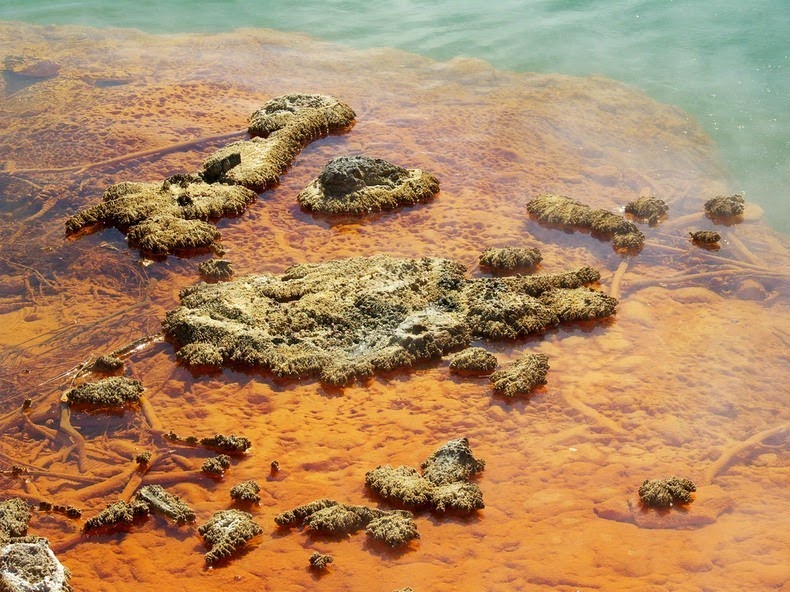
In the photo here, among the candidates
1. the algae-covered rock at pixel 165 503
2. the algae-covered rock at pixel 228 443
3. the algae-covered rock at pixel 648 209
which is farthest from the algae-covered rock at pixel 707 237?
the algae-covered rock at pixel 165 503

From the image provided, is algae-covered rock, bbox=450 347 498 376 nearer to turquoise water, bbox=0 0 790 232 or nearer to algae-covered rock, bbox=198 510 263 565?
algae-covered rock, bbox=198 510 263 565

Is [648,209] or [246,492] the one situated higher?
[648,209]

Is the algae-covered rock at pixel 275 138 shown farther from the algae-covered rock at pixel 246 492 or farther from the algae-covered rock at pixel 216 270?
the algae-covered rock at pixel 246 492

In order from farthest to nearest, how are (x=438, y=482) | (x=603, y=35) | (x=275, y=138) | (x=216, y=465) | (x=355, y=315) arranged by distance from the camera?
(x=603, y=35) → (x=275, y=138) → (x=355, y=315) → (x=216, y=465) → (x=438, y=482)

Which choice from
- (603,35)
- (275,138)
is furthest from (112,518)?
(603,35)

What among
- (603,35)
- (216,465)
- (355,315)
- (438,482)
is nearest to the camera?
(438,482)

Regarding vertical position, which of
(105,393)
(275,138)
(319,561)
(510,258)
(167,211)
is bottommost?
(319,561)

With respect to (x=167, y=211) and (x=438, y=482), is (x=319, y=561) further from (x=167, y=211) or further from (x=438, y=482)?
(x=167, y=211)
